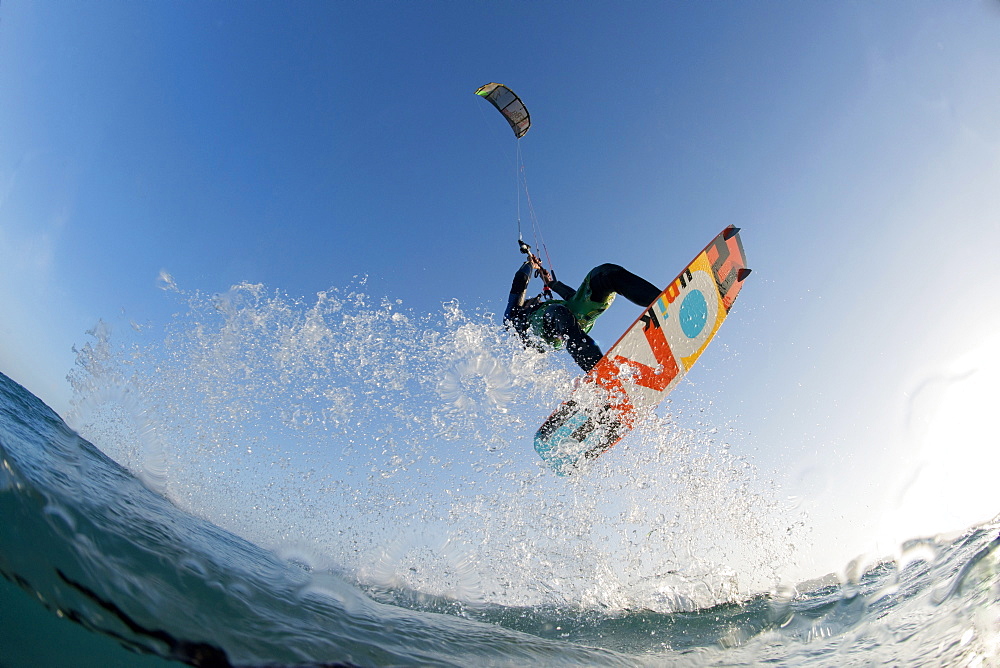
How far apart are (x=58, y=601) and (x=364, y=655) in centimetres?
116

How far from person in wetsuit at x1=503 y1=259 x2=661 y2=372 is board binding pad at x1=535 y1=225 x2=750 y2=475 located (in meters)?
0.23

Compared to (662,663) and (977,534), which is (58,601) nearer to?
(662,663)

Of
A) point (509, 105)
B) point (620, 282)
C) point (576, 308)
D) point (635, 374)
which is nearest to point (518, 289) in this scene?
point (576, 308)

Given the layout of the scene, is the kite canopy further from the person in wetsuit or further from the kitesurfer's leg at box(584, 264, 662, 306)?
the kitesurfer's leg at box(584, 264, 662, 306)

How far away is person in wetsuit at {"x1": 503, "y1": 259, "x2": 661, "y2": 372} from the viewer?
4965mm

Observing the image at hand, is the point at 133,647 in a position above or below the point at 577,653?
below

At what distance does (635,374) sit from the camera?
498 centimetres

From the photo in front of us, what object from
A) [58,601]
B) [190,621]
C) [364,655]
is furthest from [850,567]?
[58,601]

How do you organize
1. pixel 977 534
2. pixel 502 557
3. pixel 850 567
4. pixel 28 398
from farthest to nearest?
pixel 28 398 → pixel 502 557 → pixel 850 567 → pixel 977 534

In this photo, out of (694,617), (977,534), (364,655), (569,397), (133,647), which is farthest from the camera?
(569,397)

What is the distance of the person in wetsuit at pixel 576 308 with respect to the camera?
16.3 feet

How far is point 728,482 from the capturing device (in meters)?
4.26

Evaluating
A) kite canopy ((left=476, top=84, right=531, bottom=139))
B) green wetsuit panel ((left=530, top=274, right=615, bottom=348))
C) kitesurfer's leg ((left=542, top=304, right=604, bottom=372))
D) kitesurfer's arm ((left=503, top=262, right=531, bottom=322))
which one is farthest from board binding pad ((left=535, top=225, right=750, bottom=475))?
kite canopy ((left=476, top=84, right=531, bottom=139))

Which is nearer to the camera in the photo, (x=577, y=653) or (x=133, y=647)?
(x=133, y=647)
